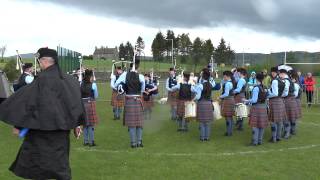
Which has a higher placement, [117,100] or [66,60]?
[66,60]

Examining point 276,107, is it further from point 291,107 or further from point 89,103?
point 89,103

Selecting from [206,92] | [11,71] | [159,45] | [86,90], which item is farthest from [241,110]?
[159,45]

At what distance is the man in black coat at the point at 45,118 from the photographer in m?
5.13

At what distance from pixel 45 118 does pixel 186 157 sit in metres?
4.49

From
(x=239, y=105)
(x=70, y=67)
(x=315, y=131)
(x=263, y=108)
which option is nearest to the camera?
(x=263, y=108)

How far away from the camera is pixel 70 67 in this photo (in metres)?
31.2

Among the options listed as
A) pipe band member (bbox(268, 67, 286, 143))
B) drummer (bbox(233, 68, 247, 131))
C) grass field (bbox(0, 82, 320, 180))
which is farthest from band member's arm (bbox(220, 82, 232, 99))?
pipe band member (bbox(268, 67, 286, 143))

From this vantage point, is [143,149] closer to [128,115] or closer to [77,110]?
[128,115]

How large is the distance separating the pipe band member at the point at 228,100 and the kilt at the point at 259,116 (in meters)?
1.48

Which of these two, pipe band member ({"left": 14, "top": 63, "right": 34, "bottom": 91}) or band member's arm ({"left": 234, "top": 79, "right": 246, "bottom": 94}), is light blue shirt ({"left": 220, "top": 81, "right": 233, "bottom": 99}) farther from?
pipe band member ({"left": 14, "top": 63, "right": 34, "bottom": 91})

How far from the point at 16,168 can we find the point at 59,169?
48 centimetres

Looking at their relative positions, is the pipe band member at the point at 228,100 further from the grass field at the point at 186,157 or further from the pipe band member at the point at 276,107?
the pipe band member at the point at 276,107

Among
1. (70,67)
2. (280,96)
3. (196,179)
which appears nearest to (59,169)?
(196,179)

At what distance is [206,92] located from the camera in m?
11.4
